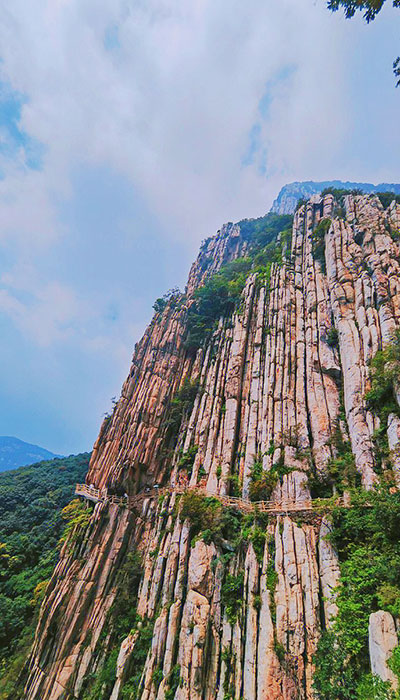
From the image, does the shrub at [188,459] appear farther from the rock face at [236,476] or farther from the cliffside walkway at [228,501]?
the cliffside walkway at [228,501]

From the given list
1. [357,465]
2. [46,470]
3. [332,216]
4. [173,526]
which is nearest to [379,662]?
[357,465]

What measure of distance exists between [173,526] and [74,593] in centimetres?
773

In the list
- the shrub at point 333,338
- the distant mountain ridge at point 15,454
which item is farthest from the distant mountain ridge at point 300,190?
the distant mountain ridge at point 15,454

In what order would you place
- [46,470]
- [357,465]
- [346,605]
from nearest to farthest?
[346,605]
[357,465]
[46,470]

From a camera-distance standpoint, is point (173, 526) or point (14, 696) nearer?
point (14, 696)

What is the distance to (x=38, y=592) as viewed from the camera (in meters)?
21.5

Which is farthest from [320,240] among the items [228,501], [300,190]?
[300,190]

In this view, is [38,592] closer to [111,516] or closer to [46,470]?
[111,516]

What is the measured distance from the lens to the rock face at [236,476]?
42.1 ft

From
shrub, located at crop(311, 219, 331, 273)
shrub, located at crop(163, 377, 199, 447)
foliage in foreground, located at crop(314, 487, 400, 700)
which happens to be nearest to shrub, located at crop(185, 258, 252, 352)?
shrub, located at crop(163, 377, 199, 447)

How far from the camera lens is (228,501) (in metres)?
19.4

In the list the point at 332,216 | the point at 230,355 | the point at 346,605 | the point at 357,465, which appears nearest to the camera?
the point at 346,605

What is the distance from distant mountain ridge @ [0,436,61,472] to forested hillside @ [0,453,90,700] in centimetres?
14561

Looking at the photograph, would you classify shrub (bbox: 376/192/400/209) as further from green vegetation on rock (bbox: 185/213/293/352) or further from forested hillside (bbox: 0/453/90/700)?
forested hillside (bbox: 0/453/90/700)
